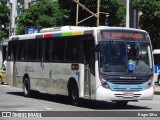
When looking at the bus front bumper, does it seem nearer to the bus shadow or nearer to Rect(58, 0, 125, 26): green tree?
the bus shadow

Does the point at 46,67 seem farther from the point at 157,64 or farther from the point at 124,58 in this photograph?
the point at 157,64

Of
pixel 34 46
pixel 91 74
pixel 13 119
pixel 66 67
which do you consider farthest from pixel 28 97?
pixel 13 119

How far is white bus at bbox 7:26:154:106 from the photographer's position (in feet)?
61.8

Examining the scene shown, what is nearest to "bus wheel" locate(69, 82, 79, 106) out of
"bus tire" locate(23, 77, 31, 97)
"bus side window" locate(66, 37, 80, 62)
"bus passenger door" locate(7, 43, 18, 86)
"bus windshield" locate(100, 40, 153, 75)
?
"bus side window" locate(66, 37, 80, 62)

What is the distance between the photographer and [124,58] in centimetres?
Answer: 1902

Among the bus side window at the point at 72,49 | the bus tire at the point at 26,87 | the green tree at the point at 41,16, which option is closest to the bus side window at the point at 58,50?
the bus side window at the point at 72,49

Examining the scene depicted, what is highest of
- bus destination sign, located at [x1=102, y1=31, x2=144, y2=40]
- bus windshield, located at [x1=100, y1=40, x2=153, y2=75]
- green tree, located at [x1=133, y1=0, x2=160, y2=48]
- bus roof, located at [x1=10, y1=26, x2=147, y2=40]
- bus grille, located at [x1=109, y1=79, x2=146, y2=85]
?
green tree, located at [x1=133, y1=0, x2=160, y2=48]

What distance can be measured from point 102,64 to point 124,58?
0.83 metres

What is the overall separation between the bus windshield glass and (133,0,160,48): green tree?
68.5 ft

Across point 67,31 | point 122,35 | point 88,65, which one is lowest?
point 88,65

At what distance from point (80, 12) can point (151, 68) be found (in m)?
27.7

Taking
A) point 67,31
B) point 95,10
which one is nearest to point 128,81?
point 67,31

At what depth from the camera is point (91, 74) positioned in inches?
757

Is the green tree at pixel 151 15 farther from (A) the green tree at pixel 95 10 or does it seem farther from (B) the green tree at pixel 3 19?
(B) the green tree at pixel 3 19
